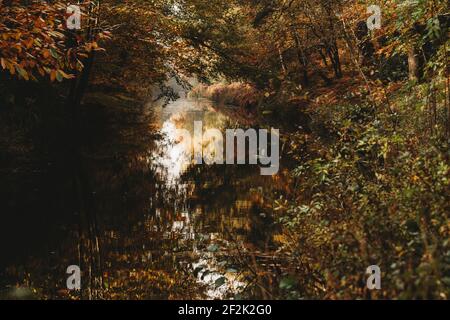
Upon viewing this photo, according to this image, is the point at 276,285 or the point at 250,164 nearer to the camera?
the point at 276,285

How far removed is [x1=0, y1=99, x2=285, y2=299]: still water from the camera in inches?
228

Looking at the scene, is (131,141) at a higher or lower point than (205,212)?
higher

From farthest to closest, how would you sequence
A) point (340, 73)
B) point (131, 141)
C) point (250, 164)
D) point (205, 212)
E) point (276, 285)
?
point (340, 73), point (131, 141), point (250, 164), point (205, 212), point (276, 285)

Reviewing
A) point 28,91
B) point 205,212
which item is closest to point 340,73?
point 28,91

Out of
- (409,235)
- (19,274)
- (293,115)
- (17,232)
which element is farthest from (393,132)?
(293,115)

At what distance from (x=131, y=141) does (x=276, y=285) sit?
642 inches

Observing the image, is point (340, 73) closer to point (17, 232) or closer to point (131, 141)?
point (131, 141)

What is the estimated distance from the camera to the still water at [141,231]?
5781 mm

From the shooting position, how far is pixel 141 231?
27.0 ft

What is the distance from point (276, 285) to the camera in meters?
4.87

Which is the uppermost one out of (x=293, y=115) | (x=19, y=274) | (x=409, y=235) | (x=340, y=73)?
(x=340, y=73)
